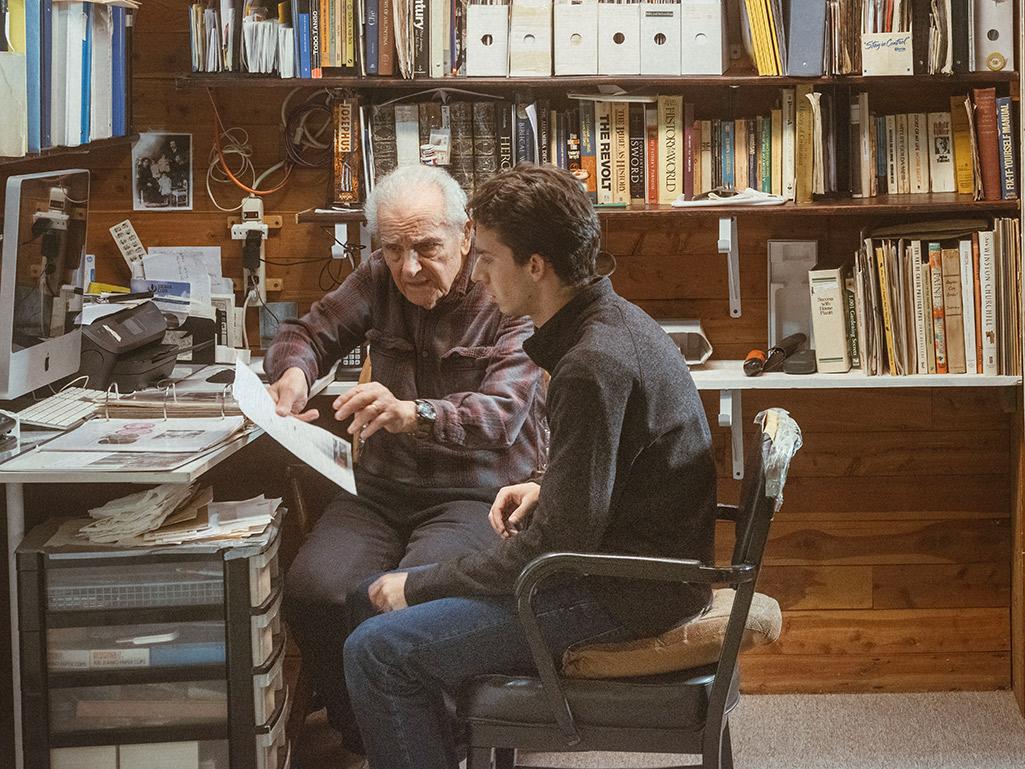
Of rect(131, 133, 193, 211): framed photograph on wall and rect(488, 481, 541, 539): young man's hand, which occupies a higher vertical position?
rect(131, 133, 193, 211): framed photograph on wall

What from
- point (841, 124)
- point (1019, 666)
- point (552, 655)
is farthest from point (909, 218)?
point (552, 655)

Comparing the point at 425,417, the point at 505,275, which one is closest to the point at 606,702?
the point at 505,275

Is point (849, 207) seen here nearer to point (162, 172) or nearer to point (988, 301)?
point (988, 301)

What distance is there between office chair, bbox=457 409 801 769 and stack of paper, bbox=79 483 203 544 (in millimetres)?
727

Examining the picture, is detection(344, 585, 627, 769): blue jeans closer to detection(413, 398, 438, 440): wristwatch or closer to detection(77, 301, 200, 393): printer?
detection(413, 398, 438, 440): wristwatch

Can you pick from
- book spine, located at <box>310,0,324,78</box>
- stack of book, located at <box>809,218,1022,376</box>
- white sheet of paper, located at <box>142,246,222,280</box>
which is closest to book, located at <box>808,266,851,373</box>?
stack of book, located at <box>809,218,1022,376</box>

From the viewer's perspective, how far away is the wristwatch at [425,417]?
237cm

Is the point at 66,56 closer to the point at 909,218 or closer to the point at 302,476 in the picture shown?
the point at 302,476

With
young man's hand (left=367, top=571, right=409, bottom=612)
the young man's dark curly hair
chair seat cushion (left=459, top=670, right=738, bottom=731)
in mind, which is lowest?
chair seat cushion (left=459, top=670, right=738, bottom=731)

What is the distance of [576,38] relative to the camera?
110 inches

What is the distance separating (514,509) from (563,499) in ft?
1.40

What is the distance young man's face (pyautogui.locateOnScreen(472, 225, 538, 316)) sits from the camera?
1896 millimetres

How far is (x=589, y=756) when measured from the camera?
2719 millimetres

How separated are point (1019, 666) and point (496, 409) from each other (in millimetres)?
1537
